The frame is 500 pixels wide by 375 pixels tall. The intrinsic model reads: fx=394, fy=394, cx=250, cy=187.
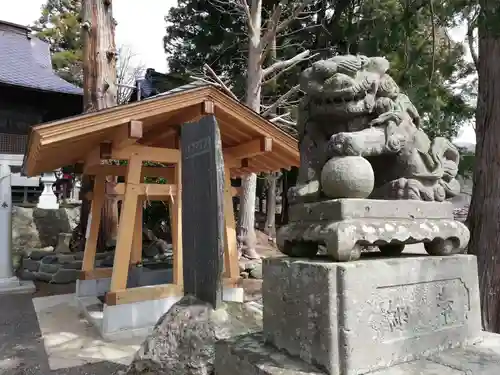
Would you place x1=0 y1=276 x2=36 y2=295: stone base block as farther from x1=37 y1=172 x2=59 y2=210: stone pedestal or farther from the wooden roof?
x1=37 y1=172 x2=59 y2=210: stone pedestal

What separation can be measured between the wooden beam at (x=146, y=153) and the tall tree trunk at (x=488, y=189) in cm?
421

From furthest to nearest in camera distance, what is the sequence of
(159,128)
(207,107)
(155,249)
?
(155,249) → (159,128) → (207,107)

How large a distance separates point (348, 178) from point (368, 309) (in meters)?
0.66

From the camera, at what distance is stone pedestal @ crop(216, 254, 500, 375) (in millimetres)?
1871

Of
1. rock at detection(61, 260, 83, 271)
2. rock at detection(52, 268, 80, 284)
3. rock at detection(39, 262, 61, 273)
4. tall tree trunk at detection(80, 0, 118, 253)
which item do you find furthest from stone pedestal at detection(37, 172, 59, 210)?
tall tree trunk at detection(80, 0, 118, 253)

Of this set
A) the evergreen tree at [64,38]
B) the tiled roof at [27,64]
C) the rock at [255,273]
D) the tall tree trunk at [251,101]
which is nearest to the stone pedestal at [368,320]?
the rock at [255,273]

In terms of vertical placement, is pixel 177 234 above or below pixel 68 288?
above

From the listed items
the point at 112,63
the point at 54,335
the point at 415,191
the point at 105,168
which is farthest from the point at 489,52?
the point at 112,63

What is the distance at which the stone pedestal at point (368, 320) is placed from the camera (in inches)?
73.7

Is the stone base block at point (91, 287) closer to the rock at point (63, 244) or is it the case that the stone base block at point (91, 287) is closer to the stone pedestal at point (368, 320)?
the rock at point (63, 244)

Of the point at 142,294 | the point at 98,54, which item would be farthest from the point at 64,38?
the point at 142,294

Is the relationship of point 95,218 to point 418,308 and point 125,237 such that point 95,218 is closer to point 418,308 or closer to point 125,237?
point 125,237

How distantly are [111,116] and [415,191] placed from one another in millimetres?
4200

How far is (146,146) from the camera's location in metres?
6.14
